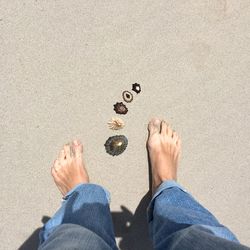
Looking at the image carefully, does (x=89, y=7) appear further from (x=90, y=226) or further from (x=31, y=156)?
(x=90, y=226)

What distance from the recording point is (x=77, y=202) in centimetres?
192

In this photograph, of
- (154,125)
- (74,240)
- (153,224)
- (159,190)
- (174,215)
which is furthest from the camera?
(154,125)

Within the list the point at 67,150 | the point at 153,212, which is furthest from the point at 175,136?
the point at 67,150

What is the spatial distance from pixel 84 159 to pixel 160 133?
44 centimetres

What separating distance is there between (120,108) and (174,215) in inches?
24.4

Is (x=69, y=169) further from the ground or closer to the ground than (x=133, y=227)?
further from the ground

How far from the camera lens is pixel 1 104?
196 cm

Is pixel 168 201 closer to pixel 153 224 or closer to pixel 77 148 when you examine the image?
pixel 153 224

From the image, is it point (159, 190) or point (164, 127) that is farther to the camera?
point (164, 127)

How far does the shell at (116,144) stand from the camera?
2.09 m

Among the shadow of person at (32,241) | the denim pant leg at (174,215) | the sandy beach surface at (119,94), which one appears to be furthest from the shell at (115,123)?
the shadow of person at (32,241)

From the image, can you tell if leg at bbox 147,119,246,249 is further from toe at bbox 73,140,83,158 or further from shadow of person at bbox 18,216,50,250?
shadow of person at bbox 18,216,50,250

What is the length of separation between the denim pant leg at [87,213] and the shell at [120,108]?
41cm

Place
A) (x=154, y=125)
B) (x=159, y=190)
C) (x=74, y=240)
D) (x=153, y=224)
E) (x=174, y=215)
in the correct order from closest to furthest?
1. (x=74, y=240)
2. (x=174, y=215)
3. (x=153, y=224)
4. (x=159, y=190)
5. (x=154, y=125)
